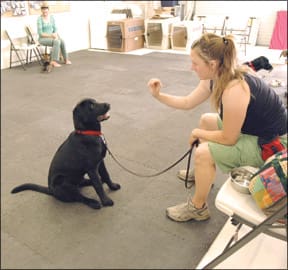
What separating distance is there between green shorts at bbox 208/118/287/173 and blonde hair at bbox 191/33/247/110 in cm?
24

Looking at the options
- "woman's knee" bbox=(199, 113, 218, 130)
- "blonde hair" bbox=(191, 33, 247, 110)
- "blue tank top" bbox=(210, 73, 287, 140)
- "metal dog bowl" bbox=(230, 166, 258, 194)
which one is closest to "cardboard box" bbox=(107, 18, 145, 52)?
"woman's knee" bbox=(199, 113, 218, 130)

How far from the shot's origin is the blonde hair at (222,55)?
1.18 m

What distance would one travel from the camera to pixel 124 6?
691 centimetres

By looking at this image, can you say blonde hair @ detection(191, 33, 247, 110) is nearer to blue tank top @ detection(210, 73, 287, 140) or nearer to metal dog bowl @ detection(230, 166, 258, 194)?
blue tank top @ detection(210, 73, 287, 140)

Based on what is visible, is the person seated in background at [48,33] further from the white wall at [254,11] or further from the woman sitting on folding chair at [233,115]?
the white wall at [254,11]

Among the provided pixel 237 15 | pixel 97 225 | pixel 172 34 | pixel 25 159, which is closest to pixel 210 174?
pixel 97 225

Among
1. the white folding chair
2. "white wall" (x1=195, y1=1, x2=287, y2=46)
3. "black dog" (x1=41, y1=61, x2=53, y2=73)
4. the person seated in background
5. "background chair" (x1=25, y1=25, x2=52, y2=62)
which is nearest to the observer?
the white folding chair

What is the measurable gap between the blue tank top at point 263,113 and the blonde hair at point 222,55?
0.23ft

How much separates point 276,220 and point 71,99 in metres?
2.92

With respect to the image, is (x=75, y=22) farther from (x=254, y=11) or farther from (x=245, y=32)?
(x=254, y=11)

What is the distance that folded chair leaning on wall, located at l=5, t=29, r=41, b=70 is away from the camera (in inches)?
185

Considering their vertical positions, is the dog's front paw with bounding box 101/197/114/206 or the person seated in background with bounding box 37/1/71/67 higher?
the person seated in background with bounding box 37/1/71/67

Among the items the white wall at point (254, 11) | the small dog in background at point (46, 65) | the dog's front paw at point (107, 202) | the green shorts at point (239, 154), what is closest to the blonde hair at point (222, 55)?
the green shorts at point (239, 154)

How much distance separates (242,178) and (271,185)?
21 cm
